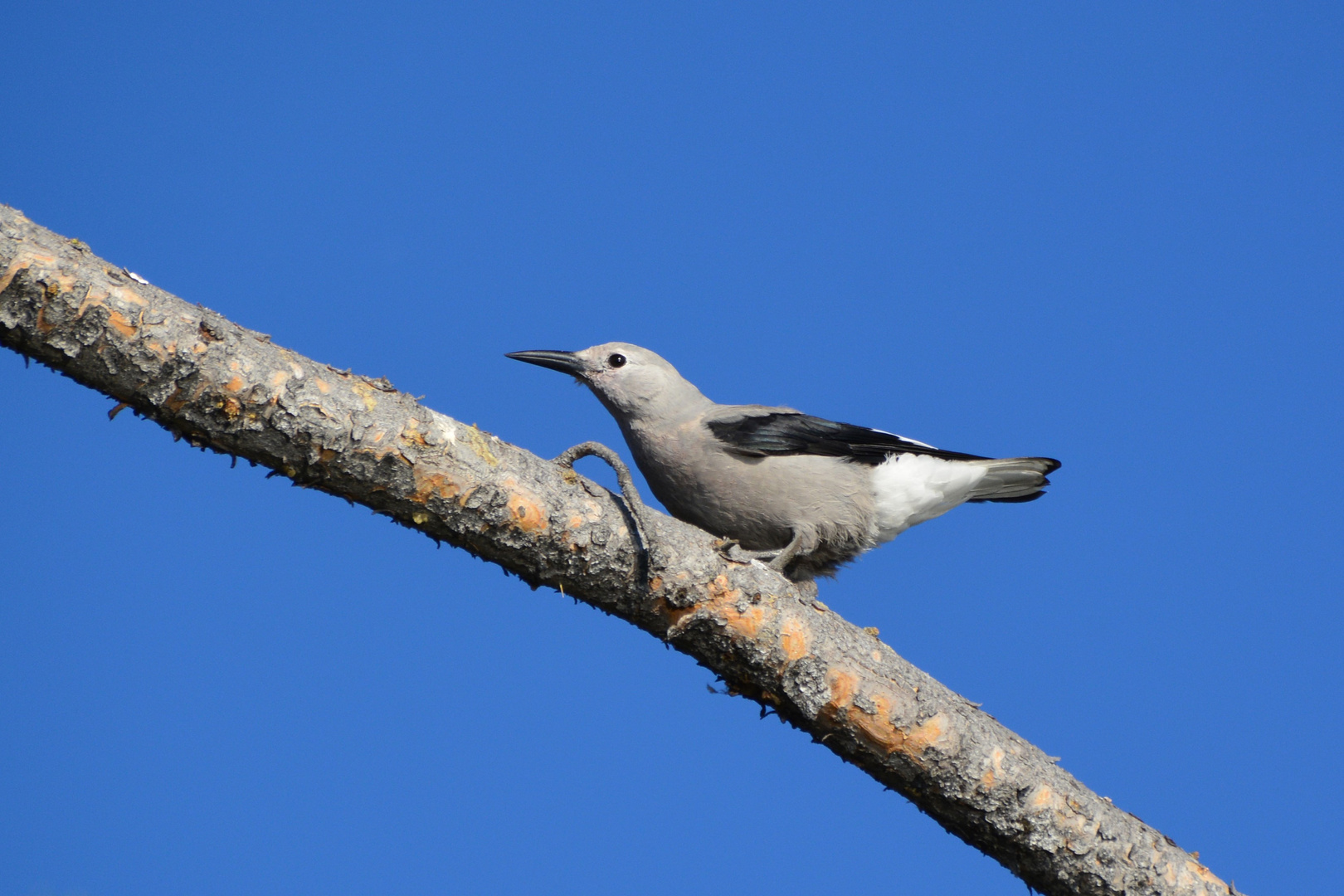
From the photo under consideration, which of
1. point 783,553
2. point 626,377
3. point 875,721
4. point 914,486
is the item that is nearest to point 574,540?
point 875,721

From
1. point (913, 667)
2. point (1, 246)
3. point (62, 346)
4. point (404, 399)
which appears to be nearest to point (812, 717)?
point (913, 667)

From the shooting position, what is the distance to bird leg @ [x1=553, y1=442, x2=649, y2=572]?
2.75 m

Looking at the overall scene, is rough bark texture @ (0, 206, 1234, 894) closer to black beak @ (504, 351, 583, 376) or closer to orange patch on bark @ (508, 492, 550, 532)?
orange patch on bark @ (508, 492, 550, 532)

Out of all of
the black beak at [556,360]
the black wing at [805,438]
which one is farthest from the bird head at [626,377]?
the black wing at [805,438]

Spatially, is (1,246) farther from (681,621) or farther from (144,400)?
(681,621)

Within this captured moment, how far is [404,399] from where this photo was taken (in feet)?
8.77

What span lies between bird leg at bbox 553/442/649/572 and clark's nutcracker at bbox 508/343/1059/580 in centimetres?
107

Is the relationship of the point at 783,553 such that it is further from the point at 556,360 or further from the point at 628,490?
the point at 556,360

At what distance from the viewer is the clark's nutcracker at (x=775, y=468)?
397cm

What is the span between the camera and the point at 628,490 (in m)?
2.76

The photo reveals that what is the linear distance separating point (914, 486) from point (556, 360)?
5.50 ft

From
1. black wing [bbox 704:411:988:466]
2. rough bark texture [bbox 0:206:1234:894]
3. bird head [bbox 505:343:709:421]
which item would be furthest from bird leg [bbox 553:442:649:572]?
bird head [bbox 505:343:709:421]

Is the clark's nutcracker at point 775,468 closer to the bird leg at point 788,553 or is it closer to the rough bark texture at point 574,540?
the bird leg at point 788,553

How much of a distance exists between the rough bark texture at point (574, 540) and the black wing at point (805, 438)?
1.04 metres
